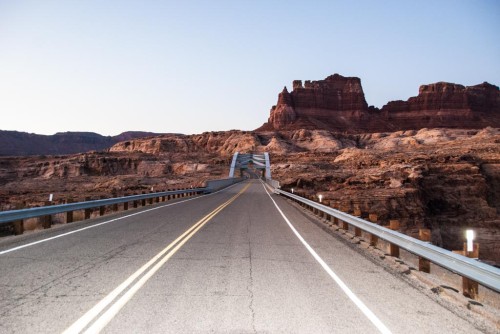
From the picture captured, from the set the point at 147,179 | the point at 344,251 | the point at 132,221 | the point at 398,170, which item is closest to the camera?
the point at 344,251

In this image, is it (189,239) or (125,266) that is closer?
(125,266)

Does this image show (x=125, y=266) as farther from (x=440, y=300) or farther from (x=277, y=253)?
(x=440, y=300)

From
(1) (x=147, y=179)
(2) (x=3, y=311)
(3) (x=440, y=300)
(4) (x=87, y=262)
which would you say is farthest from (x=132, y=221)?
(1) (x=147, y=179)

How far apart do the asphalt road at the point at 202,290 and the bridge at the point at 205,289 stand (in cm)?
1

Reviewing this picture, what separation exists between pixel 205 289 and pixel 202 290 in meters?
0.07

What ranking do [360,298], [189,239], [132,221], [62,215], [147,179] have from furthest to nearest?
[147,179]
[62,215]
[132,221]
[189,239]
[360,298]

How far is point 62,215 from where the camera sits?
23.2 metres

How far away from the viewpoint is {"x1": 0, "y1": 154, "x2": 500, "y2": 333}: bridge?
15.6 ft

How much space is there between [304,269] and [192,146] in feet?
565

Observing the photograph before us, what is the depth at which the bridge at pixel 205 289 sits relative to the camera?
15.6ft

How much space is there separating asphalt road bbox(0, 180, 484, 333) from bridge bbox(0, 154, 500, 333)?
0.05ft

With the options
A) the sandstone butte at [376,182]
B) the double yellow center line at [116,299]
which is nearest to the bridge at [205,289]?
the double yellow center line at [116,299]

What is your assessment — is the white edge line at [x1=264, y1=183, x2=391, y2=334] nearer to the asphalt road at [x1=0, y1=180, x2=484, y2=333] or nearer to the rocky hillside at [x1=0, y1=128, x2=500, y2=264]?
the asphalt road at [x1=0, y1=180, x2=484, y2=333]

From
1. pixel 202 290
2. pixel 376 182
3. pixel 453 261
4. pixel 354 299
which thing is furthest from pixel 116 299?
pixel 376 182
